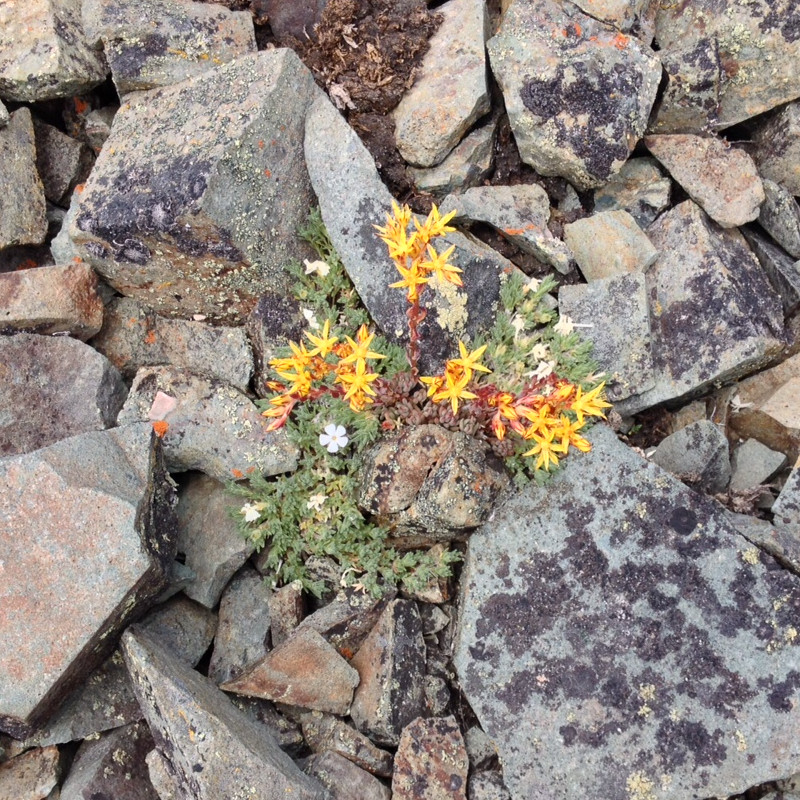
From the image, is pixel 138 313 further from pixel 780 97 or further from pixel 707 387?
pixel 780 97

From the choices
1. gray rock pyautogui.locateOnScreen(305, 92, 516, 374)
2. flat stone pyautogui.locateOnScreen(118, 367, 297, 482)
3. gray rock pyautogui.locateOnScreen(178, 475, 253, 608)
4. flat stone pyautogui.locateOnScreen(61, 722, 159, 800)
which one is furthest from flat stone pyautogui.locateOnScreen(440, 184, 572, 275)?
flat stone pyautogui.locateOnScreen(61, 722, 159, 800)

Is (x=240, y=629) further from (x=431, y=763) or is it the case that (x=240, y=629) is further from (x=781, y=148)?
(x=781, y=148)

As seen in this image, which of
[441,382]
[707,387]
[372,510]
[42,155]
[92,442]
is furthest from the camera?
[42,155]

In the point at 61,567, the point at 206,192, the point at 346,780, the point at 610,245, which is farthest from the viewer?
the point at 610,245

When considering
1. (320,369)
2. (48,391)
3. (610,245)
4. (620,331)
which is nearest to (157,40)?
(48,391)

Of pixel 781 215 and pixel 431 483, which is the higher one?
pixel 781 215

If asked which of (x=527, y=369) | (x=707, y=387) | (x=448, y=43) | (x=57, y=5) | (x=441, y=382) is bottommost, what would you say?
(x=707, y=387)

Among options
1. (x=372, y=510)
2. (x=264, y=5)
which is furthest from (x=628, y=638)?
(x=264, y=5)
